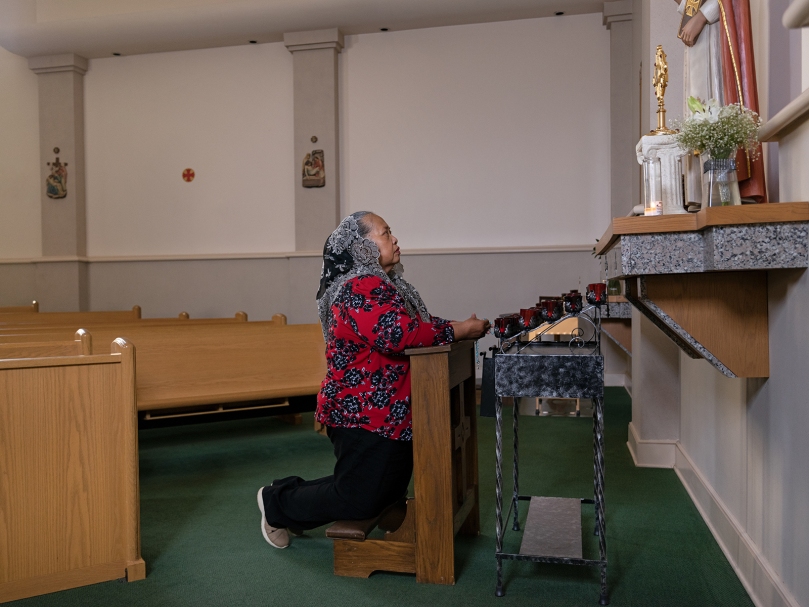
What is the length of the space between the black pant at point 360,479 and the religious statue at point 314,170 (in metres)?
6.24

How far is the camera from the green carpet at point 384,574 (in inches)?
102

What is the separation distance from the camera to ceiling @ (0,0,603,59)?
322 inches

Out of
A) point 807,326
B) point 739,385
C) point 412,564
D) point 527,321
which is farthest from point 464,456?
point 807,326

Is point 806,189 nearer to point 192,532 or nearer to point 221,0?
point 192,532

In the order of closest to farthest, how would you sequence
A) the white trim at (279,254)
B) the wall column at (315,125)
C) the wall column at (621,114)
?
the wall column at (621,114), the white trim at (279,254), the wall column at (315,125)

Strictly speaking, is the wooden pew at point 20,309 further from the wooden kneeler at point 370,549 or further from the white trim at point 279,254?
the wooden kneeler at point 370,549

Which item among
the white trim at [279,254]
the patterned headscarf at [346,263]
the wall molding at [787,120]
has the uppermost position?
the white trim at [279,254]

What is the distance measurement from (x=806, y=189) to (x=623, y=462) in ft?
9.59

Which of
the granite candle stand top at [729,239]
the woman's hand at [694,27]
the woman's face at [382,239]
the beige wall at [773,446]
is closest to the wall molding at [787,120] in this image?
the beige wall at [773,446]

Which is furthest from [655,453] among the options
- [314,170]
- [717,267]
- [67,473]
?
[314,170]

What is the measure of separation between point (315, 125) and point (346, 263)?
6345mm

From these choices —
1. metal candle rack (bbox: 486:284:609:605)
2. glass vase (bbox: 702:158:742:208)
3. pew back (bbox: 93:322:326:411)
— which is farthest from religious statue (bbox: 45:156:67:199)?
glass vase (bbox: 702:158:742:208)

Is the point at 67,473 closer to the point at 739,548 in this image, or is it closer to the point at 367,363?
the point at 367,363

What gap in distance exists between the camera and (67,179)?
942cm
